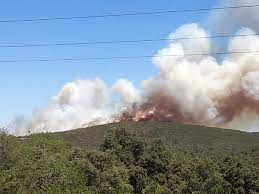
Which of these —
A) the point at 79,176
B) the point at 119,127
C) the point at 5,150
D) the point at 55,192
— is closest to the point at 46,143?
the point at 119,127

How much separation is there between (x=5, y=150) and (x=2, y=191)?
40871 mm

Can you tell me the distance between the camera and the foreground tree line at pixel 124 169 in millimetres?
86062

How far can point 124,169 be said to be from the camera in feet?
376

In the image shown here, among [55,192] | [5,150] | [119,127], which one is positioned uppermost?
[119,127]

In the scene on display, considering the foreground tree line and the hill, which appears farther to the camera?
the hill

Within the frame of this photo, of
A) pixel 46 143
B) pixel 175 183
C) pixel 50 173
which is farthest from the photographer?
pixel 46 143

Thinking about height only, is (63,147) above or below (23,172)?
above

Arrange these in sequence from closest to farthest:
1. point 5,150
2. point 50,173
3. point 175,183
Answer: point 50,173, point 5,150, point 175,183

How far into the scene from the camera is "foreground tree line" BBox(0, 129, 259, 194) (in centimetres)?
8606

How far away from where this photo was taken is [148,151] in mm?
134000

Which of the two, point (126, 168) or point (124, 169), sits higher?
point (126, 168)

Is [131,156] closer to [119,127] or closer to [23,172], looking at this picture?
[119,127]

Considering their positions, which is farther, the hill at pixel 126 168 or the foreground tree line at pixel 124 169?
the hill at pixel 126 168

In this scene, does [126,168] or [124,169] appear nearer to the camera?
[124,169]
